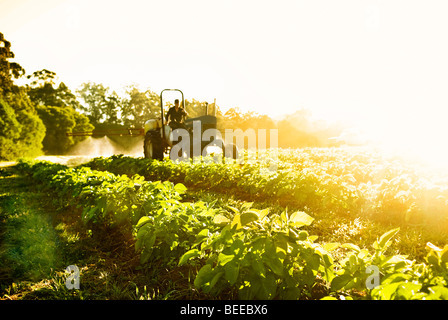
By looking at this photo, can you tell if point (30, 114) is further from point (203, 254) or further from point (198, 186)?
point (203, 254)

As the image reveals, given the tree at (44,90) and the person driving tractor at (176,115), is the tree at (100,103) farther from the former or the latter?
the person driving tractor at (176,115)

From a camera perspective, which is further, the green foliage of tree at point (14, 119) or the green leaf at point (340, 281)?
the green foliage of tree at point (14, 119)

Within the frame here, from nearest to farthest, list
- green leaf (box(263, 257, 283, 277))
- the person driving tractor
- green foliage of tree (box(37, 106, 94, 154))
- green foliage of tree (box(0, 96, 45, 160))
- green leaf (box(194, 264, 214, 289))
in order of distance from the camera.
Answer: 1. green leaf (box(263, 257, 283, 277))
2. green leaf (box(194, 264, 214, 289))
3. the person driving tractor
4. green foliage of tree (box(0, 96, 45, 160))
5. green foliage of tree (box(37, 106, 94, 154))

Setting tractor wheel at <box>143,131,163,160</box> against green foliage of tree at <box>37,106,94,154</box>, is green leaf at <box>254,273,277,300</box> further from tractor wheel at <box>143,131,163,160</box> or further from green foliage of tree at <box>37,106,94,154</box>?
green foliage of tree at <box>37,106,94,154</box>

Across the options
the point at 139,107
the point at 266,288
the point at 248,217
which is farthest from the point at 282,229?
the point at 139,107

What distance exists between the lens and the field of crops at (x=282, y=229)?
4.94ft

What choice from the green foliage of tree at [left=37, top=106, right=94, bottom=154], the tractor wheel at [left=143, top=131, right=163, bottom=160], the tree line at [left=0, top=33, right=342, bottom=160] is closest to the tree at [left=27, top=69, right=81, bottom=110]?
the tree line at [left=0, top=33, right=342, bottom=160]

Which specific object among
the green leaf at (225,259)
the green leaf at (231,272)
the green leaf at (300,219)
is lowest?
the green leaf at (231,272)

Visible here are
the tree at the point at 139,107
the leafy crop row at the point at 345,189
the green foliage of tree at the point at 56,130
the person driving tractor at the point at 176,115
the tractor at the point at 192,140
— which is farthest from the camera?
the tree at the point at 139,107

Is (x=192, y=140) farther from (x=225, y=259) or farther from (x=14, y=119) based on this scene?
(x=14, y=119)

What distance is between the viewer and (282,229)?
160 cm

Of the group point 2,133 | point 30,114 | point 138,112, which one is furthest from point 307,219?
point 138,112

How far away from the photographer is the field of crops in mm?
1506

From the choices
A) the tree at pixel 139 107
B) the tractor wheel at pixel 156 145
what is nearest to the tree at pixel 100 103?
the tree at pixel 139 107
